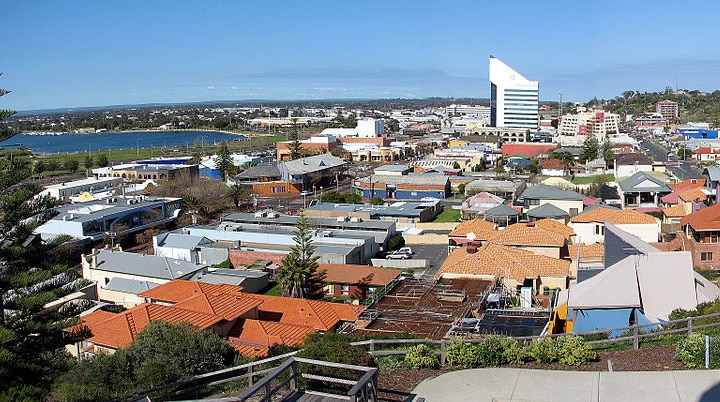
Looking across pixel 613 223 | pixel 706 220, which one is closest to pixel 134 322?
pixel 706 220

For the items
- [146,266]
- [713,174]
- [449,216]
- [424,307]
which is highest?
[713,174]

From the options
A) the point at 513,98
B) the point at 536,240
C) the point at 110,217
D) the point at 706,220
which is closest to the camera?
the point at 706,220

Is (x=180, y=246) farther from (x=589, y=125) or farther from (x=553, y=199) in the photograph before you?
(x=589, y=125)

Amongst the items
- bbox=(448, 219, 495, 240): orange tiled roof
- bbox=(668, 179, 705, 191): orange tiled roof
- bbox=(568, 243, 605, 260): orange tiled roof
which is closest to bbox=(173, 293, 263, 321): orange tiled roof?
bbox=(568, 243, 605, 260): orange tiled roof

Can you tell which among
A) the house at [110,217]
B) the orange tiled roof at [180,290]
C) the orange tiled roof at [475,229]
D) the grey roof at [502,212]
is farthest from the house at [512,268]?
the house at [110,217]

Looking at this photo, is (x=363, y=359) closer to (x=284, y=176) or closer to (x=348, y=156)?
(x=284, y=176)

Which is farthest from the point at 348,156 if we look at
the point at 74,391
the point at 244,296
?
the point at 74,391

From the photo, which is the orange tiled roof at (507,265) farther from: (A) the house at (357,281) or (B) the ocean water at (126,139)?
(B) the ocean water at (126,139)
